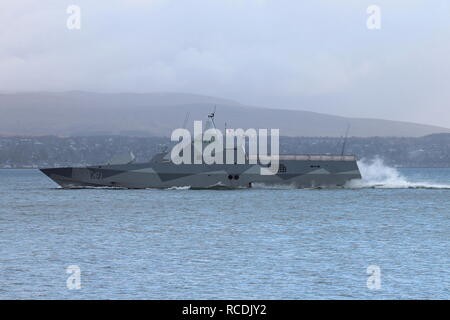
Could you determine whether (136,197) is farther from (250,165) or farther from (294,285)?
(294,285)

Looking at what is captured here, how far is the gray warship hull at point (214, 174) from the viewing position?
80000 millimetres

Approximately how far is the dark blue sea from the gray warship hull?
40.0 ft

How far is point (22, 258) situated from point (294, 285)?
13.2 m

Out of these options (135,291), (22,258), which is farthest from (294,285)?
(22,258)

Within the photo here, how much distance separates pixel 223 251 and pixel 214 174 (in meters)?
44.6

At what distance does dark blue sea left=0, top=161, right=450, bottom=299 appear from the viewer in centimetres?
2656

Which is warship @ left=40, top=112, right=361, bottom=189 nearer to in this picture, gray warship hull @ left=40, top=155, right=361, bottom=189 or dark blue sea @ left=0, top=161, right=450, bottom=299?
gray warship hull @ left=40, top=155, right=361, bottom=189

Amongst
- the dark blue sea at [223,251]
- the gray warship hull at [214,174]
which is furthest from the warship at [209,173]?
the dark blue sea at [223,251]

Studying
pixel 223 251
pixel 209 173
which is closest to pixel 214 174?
pixel 209 173

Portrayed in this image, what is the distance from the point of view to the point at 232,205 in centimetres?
6625

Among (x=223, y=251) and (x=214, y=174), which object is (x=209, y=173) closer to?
(x=214, y=174)

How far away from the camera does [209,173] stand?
80375 mm
